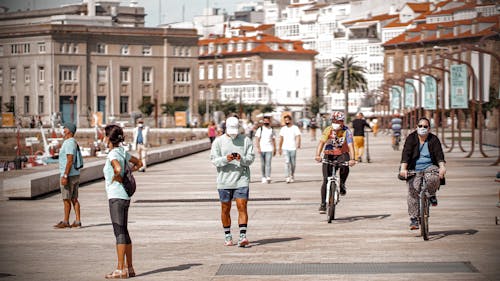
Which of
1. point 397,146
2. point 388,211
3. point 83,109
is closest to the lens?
point 388,211

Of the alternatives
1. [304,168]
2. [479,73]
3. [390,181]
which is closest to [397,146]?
[479,73]

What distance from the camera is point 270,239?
17375mm

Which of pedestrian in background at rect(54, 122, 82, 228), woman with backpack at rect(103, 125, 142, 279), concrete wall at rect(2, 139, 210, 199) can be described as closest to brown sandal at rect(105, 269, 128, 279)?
woman with backpack at rect(103, 125, 142, 279)

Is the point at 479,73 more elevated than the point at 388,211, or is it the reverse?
the point at 479,73

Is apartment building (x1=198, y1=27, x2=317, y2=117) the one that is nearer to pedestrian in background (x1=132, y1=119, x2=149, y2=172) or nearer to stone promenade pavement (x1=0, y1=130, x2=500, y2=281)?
pedestrian in background (x1=132, y1=119, x2=149, y2=172)

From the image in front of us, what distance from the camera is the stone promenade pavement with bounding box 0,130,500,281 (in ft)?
45.8

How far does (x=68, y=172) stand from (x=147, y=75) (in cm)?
12961

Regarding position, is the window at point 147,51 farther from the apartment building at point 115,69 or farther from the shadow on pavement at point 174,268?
the shadow on pavement at point 174,268

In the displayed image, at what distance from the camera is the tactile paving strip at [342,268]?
13.8 meters

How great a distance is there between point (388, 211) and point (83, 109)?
390ft

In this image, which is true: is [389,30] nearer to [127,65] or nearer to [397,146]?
[127,65]

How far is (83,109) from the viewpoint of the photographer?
139 metres

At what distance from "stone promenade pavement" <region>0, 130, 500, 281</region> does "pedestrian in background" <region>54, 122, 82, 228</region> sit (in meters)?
0.33

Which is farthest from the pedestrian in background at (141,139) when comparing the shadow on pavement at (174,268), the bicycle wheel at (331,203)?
the shadow on pavement at (174,268)
